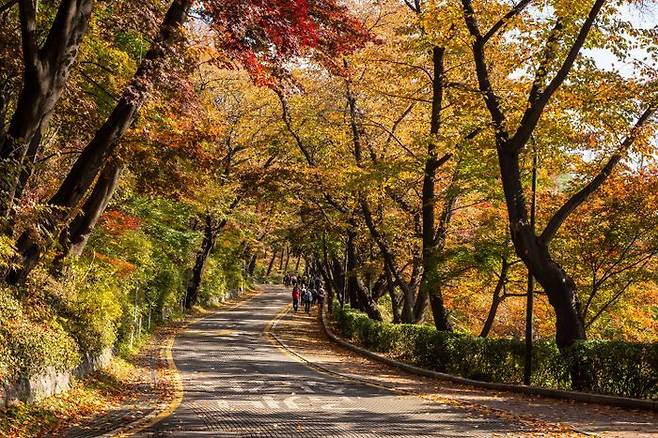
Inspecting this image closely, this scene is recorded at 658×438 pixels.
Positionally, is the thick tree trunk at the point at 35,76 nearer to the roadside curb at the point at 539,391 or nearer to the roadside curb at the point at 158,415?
the roadside curb at the point at 158,415

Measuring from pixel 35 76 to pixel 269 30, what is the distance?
3.80m

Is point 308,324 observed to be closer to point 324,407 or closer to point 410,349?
point 410,349

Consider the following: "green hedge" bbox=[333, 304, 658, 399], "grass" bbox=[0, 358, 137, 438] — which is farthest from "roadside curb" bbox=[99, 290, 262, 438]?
"green hedge" bbox=[333, 304, 658, 399]

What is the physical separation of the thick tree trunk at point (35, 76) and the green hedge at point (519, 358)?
36.1ft

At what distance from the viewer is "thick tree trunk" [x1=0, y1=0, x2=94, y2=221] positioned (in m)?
8.39

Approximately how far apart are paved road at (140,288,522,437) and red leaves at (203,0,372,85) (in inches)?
223

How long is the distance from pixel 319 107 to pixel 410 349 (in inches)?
412

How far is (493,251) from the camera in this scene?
18.4 m

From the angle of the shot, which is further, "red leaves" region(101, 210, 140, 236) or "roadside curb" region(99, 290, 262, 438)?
"red leaves" region(101, 210, 140, 236)

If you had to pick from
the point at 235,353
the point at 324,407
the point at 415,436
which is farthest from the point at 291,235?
the point at 415,436

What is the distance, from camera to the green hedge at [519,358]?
1184cm

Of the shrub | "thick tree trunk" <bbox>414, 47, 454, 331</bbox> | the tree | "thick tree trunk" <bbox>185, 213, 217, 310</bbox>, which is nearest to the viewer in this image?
the shrub

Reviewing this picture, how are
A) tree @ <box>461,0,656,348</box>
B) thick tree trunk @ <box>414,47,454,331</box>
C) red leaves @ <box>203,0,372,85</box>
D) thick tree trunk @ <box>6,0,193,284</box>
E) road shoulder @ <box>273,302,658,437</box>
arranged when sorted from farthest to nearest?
thick tree trunk @ <box>414,47,454,331</box>, tree @ <box>461,0,656,348</box>, red leaves @ <box>203,0,372,85</box>, thick tree trunk @ <box>6,0,193,284</box>, road shoulder @ <box>273,302,658,437</box>

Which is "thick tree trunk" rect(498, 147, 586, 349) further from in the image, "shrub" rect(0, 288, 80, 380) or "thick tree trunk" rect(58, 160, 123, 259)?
"shrub" rect(0, 288, 80, 380)
